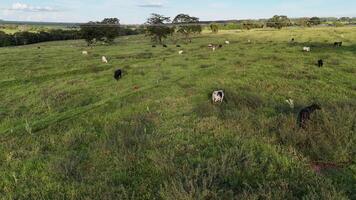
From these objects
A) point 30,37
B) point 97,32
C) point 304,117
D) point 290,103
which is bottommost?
point 290,103

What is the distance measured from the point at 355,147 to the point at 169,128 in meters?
5.75

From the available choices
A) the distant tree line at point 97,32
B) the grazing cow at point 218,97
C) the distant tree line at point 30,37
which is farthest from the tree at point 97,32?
the grazing cow at point 218,97

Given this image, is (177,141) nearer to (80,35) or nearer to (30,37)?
(80,35)

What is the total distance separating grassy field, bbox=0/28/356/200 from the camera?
8016mm

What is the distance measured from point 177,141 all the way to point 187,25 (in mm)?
68545

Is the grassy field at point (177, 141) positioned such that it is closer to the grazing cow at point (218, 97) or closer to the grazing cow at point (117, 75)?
the grazing cow at point (218, 97)

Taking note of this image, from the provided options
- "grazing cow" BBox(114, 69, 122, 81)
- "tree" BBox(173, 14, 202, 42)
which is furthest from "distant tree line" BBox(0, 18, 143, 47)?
"grazing cow" BBox(114, 69, 122, 81)

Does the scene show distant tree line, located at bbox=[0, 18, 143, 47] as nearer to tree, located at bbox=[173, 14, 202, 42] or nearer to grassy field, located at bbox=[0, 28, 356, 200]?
tree, located at bbox=[173, 14, 202, 42]

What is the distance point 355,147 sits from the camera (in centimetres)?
953

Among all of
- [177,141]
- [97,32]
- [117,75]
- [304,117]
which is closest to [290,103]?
[304,117]

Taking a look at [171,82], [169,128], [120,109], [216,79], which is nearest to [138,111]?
[120,109]

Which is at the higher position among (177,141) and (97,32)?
(97,32)

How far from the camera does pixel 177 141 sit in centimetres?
1080

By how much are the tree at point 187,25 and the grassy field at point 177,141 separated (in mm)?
57026
